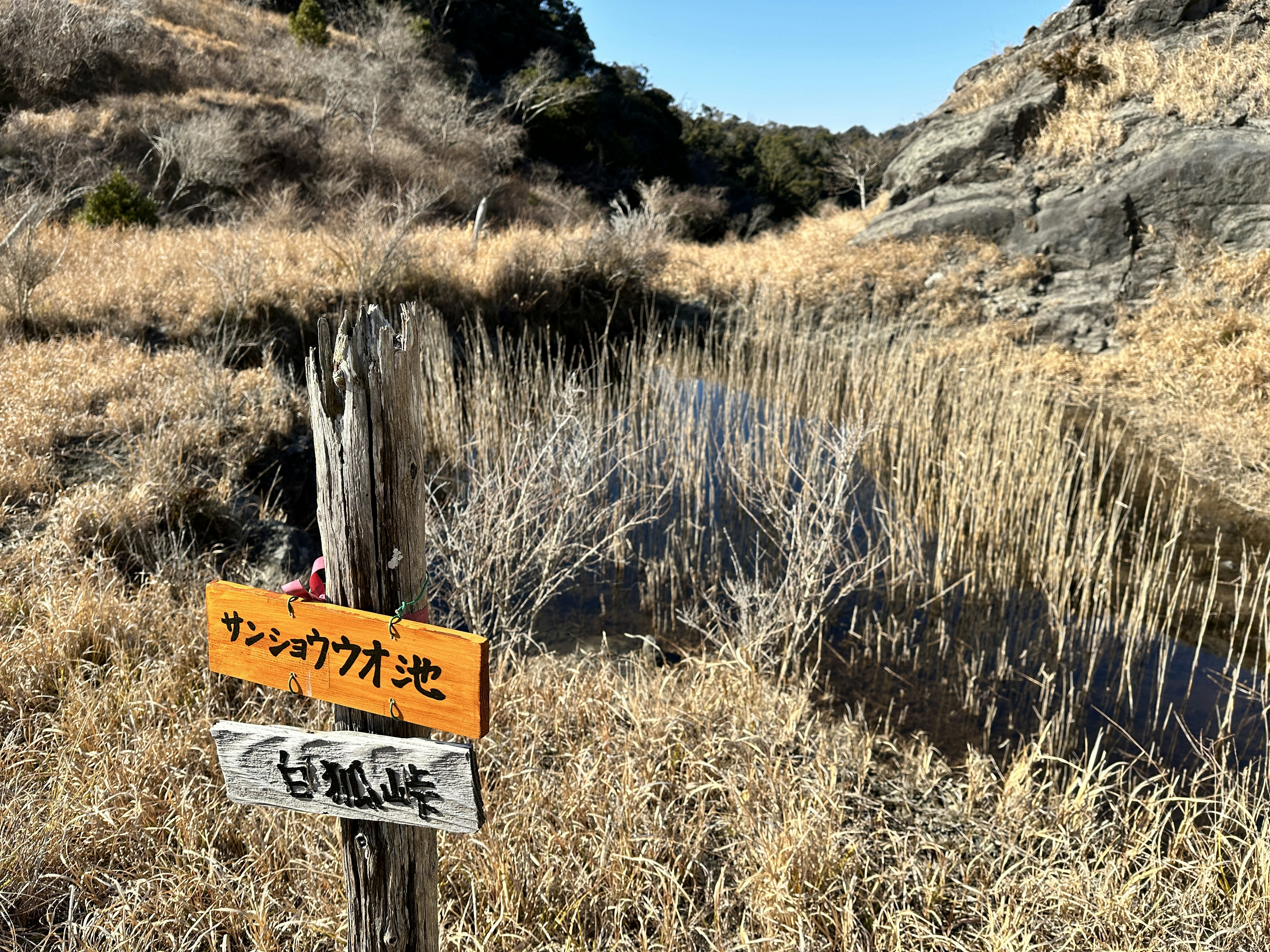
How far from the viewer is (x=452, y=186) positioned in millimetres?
14531

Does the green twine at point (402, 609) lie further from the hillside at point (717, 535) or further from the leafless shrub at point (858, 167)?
the leafless shrub at point (858, 167)

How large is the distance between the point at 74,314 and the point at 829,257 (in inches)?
382

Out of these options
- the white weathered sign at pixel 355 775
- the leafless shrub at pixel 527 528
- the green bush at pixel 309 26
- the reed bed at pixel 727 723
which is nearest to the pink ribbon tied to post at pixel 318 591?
the white weathered sign at pixel 355 775

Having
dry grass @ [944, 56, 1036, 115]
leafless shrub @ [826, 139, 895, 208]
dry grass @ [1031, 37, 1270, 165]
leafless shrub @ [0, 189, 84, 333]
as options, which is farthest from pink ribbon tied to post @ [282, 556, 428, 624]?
leafless shrub @ [826, 139, 895, 208]

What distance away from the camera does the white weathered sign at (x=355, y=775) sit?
114 cm

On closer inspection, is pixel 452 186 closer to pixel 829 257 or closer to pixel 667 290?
pixel 667 290

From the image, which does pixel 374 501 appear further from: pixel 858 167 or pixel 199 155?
pixel 858 167

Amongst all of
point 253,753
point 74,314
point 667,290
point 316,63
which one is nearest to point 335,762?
point 253,753

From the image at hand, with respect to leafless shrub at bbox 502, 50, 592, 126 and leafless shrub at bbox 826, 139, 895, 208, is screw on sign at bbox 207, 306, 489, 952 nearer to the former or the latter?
leafless shrub at bbox 502, 50, 592, 126

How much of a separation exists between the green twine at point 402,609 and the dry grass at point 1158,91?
1260 cm

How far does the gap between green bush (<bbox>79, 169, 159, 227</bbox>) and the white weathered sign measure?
9823 mm

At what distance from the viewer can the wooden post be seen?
1.16 metres

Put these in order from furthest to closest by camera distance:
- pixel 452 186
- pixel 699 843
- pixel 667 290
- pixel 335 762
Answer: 1. pixel 452 186
2. pixel 667 290
3. pixel 699 843
4. pixel 335 762

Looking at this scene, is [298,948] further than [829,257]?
No
